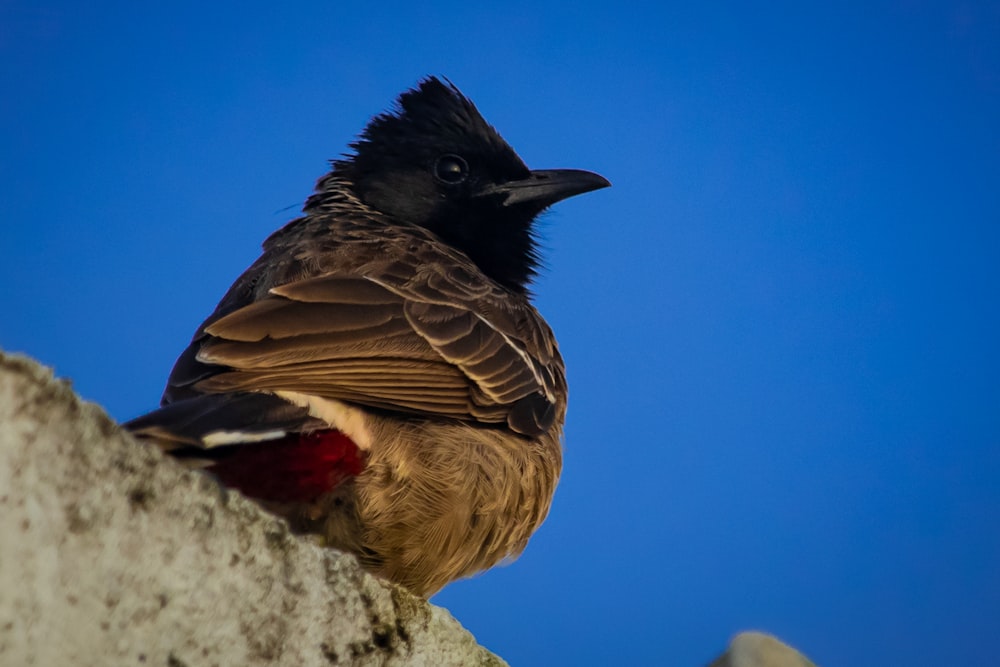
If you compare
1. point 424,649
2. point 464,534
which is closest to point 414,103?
point 464,534

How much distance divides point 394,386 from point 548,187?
6.41 feet

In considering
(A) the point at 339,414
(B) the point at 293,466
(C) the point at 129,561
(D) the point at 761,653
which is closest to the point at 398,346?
(A) the point at 339,414

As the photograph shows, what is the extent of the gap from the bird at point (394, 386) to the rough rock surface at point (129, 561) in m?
0.74

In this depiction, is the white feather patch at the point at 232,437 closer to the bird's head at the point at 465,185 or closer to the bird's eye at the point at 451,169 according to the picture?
the bird's head at the point at 465,185

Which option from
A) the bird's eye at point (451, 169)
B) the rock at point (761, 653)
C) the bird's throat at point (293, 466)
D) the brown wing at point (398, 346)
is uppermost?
the bird's eye at point (451, 169)

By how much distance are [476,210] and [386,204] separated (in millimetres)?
464

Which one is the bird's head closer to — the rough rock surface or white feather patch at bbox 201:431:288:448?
white feather patch at bbox 201:431:288:448

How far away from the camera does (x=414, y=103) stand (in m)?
5.35

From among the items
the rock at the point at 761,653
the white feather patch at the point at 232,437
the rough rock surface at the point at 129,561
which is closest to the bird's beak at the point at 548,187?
the rock at the point at 761,653

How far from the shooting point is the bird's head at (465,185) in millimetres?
5066

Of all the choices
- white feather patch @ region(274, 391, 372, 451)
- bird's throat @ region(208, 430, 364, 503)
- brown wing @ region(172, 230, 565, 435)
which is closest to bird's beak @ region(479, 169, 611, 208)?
brown wing @ region(172, 230, 565, 435)

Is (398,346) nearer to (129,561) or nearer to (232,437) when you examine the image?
→ (232,437)

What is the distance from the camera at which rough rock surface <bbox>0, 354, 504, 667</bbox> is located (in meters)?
1.31

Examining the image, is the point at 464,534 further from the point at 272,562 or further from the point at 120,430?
the point at 120,430
